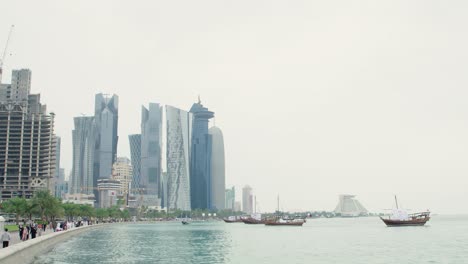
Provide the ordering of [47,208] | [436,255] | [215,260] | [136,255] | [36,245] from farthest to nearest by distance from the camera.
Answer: [47,208]
[436,255]
[136,255]
[215,260]
[36,245]

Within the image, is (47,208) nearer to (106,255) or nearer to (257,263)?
(106,255)

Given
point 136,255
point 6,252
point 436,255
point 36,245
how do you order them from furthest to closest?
point 436,255, point 136,255, point 36,245, point 6,252

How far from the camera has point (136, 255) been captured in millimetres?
76188

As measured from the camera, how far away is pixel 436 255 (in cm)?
8219

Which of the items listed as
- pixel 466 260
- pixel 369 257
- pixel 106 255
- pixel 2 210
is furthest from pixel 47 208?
pixel 466 260

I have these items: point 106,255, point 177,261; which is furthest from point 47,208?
point 177,261

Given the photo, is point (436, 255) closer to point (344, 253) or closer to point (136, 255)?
point (344, 253)

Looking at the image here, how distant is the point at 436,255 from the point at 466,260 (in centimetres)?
836

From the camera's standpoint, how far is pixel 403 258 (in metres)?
76.5

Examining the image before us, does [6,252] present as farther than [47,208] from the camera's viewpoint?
No

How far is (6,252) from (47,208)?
117m

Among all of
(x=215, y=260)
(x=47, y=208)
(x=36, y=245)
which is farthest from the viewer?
(x=47, y=208)

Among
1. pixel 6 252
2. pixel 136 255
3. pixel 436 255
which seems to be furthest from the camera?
pixel 436 255

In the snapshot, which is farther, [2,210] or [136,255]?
[2,210]
